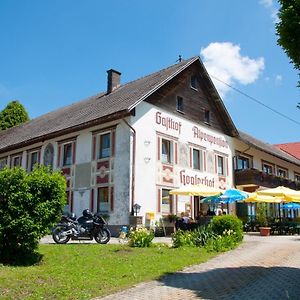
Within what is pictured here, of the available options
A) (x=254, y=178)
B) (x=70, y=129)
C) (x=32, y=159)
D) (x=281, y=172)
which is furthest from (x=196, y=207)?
(x=281, y=172)

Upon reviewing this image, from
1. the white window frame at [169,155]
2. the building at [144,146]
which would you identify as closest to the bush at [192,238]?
the building at [144,146]

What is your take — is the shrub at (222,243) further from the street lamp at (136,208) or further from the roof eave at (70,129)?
the roof eave at (70,129)

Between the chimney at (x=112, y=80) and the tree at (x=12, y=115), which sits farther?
the tree at (x=12, y=115)

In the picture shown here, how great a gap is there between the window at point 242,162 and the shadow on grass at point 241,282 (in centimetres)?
2032

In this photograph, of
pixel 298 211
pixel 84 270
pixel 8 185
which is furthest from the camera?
pixel 298 211

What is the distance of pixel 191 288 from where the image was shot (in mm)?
8148

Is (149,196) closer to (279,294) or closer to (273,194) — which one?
(273,194)

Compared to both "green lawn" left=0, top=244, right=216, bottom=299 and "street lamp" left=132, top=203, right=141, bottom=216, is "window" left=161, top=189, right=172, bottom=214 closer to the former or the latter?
"street lamp" left=132, top=203, right=141, bottom=216

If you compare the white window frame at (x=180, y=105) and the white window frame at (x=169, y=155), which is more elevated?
the white window frame at (x=180, y=105)

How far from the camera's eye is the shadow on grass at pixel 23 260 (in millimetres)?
10180

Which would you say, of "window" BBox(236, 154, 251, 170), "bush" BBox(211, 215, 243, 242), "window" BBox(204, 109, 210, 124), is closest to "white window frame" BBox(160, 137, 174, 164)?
"window" BBox(204, 109, 210, 124)

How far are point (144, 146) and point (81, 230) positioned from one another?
764 centimetres

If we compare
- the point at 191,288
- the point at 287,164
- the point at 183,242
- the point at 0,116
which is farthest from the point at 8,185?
the point at 0,116

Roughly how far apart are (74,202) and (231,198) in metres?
8.79
